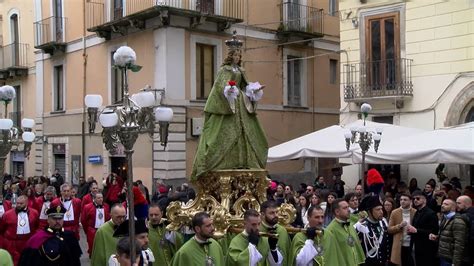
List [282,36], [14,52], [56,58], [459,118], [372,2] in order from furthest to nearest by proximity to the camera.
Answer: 1. [14,52]
2. [56,58]
3. [282,36]
4. [372,2]
5. [459,118]

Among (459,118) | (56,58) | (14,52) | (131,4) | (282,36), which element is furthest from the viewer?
(14,52)

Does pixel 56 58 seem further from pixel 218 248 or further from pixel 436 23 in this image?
pixel 218 248

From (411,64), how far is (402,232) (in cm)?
846

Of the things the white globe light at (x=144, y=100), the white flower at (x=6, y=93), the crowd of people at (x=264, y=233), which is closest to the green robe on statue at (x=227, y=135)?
the crowd of people at (x=264, y=233)

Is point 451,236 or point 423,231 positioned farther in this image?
point 423,231

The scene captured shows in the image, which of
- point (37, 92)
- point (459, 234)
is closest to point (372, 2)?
point (459, 234)

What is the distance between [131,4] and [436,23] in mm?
9254

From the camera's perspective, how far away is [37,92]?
2675cm

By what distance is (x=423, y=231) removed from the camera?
9875mm

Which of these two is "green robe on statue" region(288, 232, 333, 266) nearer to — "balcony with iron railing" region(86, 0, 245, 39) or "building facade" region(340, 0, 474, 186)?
"building facade" region(340, 0, 474, 186)

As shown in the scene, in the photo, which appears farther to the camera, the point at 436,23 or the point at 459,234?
the point at 436,23

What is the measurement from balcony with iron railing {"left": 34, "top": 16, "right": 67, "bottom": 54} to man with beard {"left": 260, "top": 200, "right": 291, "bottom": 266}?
61.7 ft

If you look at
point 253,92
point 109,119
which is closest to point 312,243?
point 253,92

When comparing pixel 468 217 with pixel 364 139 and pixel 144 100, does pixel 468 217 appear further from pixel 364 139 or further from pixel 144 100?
pixel 144 100
